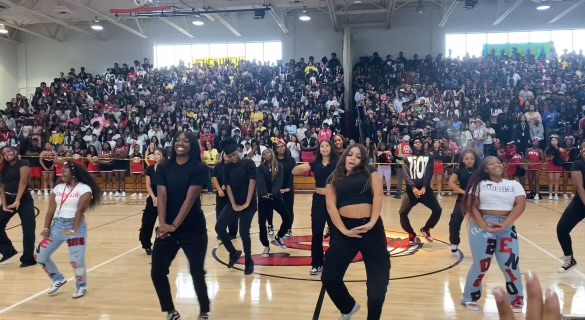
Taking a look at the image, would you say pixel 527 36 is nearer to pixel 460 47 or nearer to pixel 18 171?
pixel 460 47

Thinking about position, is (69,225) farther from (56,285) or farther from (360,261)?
(360,261)

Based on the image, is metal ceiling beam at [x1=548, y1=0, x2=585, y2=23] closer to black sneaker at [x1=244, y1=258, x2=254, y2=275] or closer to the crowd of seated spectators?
the crowd of seated spectators

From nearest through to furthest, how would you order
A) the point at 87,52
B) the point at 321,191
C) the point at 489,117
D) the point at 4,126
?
the point at 321,191, the point at 489,117, the point at 4,126, the point at 87,52

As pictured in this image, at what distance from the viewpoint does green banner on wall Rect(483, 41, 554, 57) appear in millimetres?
21938

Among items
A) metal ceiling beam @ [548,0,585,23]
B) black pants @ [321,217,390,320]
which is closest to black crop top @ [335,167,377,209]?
black pants @ [321,217,390,320]

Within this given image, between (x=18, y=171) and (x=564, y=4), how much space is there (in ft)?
73.1

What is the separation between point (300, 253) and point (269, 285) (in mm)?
1687

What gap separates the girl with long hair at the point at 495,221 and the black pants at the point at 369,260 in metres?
1.32

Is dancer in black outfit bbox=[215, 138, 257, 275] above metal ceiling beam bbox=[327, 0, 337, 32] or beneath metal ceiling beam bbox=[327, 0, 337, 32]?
beneath

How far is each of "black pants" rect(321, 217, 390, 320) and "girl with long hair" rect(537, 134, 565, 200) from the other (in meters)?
11.6

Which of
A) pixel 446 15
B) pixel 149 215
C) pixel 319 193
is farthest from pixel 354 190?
pixel 446 15

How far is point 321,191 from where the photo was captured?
18.6ft

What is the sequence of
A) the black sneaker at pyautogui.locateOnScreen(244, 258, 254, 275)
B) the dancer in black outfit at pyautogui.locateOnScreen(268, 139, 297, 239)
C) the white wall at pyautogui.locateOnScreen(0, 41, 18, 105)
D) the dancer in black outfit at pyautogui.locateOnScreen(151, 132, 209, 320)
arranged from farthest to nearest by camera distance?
1. the white wall at pyautogui.locateOnScreen(0, 41, 18, 105)
2. the dancer in black outfit at pyautogui.locateOnScreen(268, 139, 297, 239)
3. the black sneaker at pyautogui.locateOnScreen(244, 258, 254, 275)
4. the dancer in black outfit at pyautogui.locateOnScreen(151, 132, 209, 320)

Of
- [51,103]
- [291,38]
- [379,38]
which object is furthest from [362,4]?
[51,103]
